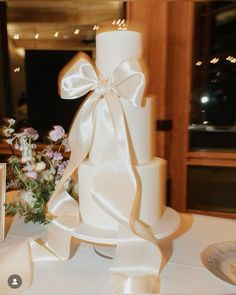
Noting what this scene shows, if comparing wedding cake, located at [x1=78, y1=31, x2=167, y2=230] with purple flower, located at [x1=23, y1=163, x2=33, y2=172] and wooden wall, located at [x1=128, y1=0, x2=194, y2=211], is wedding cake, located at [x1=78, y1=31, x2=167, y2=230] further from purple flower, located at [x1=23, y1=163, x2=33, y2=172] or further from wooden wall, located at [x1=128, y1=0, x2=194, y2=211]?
wooden wall, located at [x1=128, y1=0, x2=194, y2=211]

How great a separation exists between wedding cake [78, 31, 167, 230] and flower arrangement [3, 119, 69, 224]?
0.21 m

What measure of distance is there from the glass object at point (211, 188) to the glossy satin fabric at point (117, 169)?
160 cm

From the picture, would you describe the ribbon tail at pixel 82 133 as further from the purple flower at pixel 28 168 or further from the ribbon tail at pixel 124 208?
the purple flower at pixel 28 168

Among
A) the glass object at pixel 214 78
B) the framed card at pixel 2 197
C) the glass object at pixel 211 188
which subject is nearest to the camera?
the framed card at pixel 2 197

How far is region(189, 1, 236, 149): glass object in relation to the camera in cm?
212

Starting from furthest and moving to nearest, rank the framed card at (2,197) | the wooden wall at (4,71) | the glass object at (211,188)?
the wooden wall at (4,71) < the glass object at (211,188) < the framed card at (2,197)

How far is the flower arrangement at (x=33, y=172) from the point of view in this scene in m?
0.96

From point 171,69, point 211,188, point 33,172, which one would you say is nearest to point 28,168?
point 33,172

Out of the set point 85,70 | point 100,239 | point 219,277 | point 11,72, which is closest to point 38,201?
point 100,239

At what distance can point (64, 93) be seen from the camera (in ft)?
2.66

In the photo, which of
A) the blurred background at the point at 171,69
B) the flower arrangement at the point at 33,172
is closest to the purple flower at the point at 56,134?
the flower arrangement at the point at 33,172

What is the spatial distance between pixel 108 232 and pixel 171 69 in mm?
1599

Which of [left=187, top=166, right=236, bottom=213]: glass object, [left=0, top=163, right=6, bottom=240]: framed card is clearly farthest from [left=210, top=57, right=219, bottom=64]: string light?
[left=0, top=163, right=6, bottom=240]: framed card

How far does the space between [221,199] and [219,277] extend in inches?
69.4
